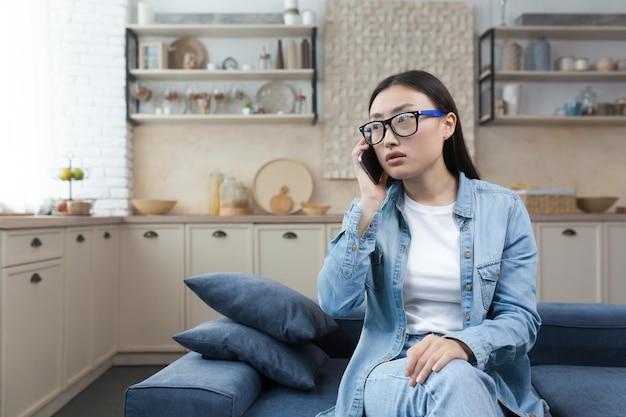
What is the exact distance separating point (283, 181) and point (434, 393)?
3364 mm

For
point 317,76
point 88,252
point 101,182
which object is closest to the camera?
point 88,252

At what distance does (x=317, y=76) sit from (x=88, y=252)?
83.4 inches

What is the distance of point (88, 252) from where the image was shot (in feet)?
11.1

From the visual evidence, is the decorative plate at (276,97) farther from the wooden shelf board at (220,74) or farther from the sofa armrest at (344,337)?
the sofa armrest at (344,337)

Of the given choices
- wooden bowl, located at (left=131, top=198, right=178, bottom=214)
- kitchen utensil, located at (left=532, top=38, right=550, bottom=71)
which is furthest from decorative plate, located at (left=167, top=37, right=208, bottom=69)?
kitchen utensil, located at (left=532, top=38, right=550, bottom=71)

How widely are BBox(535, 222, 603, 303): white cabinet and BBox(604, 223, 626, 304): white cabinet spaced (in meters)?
0.05

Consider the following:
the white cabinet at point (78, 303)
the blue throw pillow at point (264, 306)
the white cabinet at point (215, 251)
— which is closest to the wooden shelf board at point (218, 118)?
the white cabinet at point (215, 251)

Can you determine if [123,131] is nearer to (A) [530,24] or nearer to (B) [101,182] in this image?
(B) [101,182]

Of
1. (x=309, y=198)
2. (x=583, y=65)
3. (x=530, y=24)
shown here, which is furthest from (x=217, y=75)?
(x=583, y=65)

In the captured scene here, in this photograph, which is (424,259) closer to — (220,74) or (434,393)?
(434,393)

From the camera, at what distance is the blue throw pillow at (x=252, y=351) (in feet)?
5.79

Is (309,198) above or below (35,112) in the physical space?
below

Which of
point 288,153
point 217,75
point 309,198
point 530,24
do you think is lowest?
point 309,198

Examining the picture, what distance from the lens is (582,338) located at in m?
2.05
